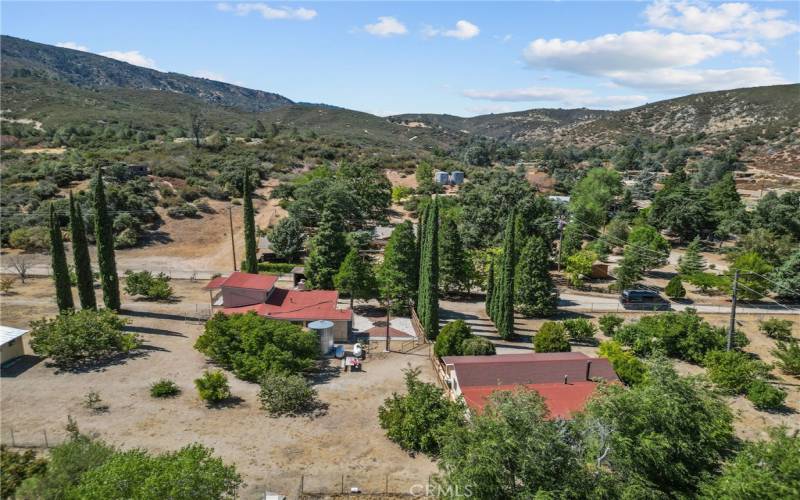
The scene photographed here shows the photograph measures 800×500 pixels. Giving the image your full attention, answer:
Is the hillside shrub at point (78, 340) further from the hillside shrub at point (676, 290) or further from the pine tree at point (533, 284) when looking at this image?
the hillside shrub at point (676, 290)

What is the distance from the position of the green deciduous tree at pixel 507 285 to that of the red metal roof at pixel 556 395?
8401 mm

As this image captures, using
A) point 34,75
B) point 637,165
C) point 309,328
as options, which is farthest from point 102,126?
point 637,165

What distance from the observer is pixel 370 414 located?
2319 cm

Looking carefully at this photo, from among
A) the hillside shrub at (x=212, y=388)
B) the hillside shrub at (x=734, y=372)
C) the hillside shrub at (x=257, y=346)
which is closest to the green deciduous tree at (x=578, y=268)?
the hillside shrub at (x=734, y=372)

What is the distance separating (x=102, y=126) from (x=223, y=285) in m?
97.1

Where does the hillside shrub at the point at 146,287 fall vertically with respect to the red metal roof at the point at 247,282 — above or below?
below

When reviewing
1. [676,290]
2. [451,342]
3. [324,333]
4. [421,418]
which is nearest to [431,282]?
[451,342]

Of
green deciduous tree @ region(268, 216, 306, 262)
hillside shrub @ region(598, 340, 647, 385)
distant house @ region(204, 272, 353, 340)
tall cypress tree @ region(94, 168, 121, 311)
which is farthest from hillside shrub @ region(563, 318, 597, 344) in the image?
tall cypress tree @ region(94, 168, 121, 311)

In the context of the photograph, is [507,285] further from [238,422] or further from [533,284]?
[238,422]

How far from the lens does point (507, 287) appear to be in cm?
3241

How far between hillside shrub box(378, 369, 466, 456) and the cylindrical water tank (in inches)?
365

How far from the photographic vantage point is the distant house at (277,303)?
1240 inches

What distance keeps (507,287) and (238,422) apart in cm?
1829

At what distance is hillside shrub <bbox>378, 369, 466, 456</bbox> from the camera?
65.7ft
